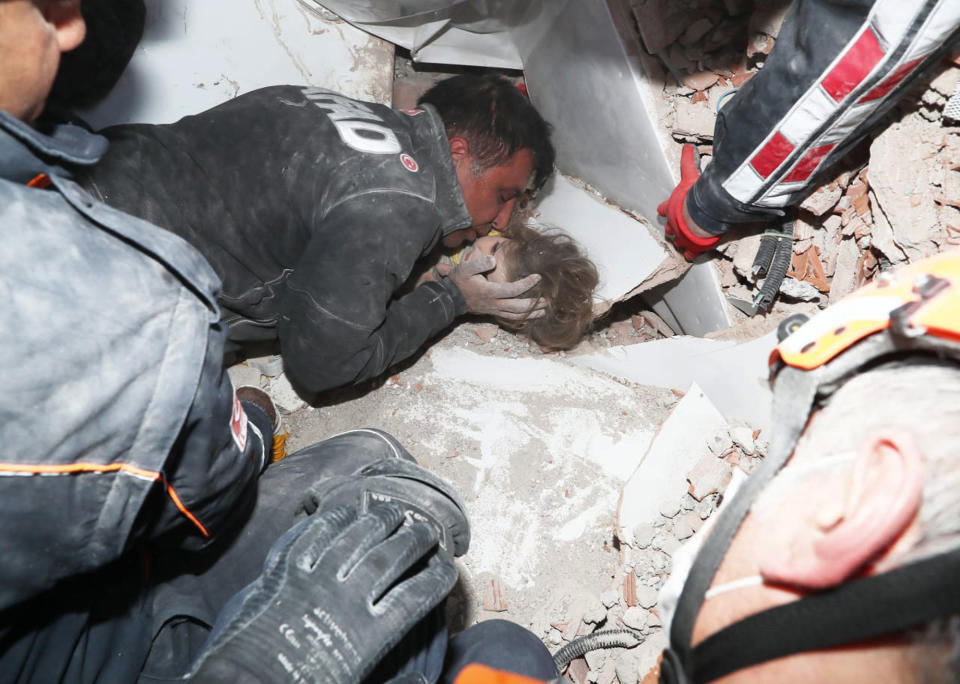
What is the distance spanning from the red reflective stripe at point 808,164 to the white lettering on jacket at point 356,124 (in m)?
1.09

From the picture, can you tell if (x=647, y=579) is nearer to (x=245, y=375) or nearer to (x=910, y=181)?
(x=910, y=181)

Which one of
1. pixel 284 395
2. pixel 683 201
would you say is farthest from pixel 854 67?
pixel 284 395

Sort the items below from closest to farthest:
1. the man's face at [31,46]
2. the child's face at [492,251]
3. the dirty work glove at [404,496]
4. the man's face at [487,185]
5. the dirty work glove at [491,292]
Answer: the man's face at [31,46] → the dirty work glove at [404,496] → the man's face at [487,185] → the dirty work glove at [491,292] → the child's face at [492,251]

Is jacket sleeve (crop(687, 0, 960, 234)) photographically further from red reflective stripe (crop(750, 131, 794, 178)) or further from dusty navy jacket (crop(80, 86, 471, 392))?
dusty navy jacket (crop(80, 86, 471, 392))

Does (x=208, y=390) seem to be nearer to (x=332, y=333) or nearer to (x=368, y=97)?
(x=332, y=333)

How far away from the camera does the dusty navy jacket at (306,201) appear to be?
1662 millimetres

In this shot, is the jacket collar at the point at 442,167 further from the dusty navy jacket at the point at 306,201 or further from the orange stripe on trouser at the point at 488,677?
the orange stripe on trouser at the point at 488,677

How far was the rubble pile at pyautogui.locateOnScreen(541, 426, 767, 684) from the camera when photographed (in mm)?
1659

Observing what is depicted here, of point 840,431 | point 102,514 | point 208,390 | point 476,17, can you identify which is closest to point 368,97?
point 476,17

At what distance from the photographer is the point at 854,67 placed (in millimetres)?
1303

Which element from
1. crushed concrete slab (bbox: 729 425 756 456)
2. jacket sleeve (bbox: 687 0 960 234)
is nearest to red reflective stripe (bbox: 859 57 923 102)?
jacket sleeve (bbox: 687 0 960 234)

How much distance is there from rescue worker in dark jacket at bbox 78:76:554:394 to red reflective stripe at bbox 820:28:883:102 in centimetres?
97

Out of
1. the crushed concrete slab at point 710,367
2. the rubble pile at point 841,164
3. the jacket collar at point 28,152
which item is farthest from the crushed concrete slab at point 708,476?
the jacket collar at point 28,152

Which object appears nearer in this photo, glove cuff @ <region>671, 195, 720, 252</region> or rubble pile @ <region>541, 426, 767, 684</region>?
rubble pile @ <region>541, 426, 767, 684</region>
